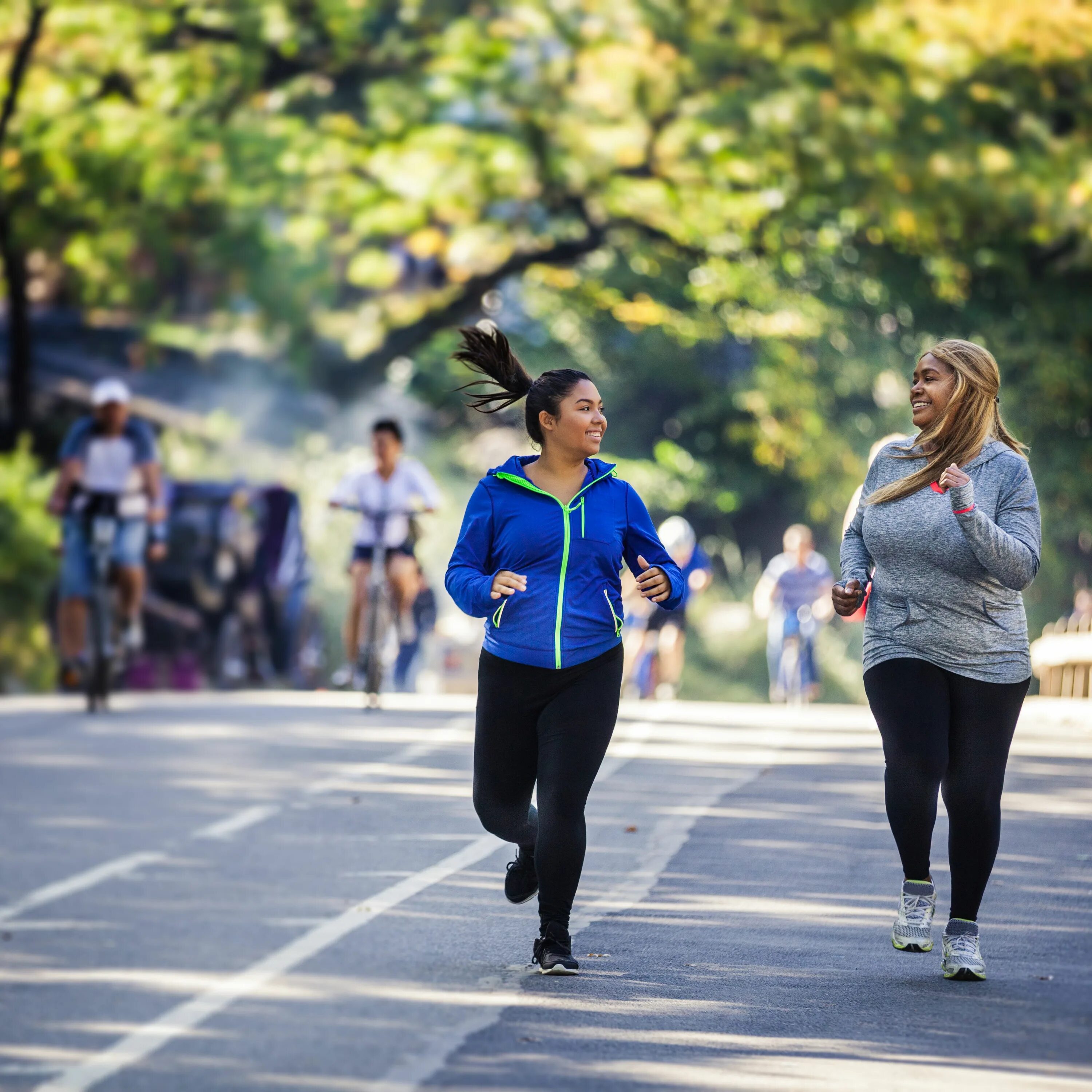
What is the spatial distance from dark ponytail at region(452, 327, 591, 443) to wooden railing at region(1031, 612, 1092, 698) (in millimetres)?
12488

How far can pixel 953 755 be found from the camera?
21.0ft

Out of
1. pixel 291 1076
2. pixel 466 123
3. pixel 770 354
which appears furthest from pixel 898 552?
pixel 770 354

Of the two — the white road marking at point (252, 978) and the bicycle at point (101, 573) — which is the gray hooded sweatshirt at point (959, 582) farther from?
the bicycle at point (101, 573)

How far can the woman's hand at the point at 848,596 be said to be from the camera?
641 cm

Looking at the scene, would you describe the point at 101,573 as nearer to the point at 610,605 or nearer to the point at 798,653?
the point at 610,605

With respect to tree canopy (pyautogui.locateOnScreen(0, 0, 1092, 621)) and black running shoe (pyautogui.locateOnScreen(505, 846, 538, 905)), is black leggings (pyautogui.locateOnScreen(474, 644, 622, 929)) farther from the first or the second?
tree canopy (pyautogui.locateOnScreen(0, 0, 1092, 621))

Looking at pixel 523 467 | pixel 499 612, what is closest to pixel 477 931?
pixel 499 612

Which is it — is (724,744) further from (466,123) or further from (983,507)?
(466,123)

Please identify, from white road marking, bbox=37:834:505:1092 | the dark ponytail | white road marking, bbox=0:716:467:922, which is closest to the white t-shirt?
white road marking, bbox=0:716:467:922

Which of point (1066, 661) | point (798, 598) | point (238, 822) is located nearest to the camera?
point (238, 822)

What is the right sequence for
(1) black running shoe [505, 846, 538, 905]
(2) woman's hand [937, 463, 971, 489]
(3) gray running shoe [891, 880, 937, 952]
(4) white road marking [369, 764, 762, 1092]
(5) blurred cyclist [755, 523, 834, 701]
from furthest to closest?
(5) blurred cyclist [755, 523, 834, 701]
(1) black running shoe [505, 846, 538, 905]
(3) gray running shoe [891, 880, 937, 952]
(2) woman's hand [937, 463, 971, 489]
(4) white road marking [369, 764, 762, 1092]

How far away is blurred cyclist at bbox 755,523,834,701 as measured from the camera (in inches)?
901

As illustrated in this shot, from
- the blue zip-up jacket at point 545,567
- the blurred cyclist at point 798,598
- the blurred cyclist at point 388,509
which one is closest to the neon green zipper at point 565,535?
the blue zip-up jacket at point 545,567

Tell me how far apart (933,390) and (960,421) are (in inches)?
4.6
